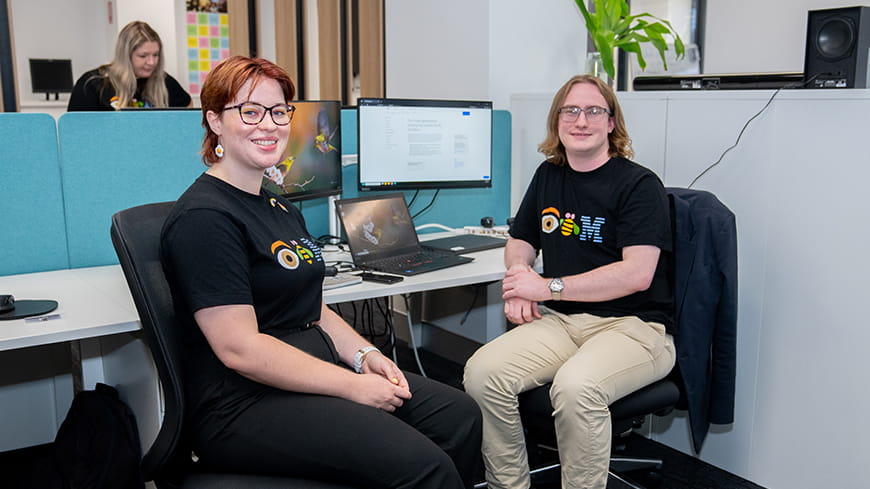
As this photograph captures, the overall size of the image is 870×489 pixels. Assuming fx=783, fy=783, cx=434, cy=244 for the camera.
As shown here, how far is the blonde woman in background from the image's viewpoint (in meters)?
3.69

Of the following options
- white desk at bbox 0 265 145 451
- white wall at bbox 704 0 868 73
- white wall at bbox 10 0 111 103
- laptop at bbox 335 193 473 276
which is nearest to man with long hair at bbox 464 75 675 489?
laptop at bbox 335 193 473 276

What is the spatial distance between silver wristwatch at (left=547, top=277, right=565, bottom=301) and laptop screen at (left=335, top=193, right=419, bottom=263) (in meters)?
0.59

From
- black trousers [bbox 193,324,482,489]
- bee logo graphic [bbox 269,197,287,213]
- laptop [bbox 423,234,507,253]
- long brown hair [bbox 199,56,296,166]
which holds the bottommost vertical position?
black trousers [bbox 193,324,482,489]

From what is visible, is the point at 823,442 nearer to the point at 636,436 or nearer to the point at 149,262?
Answer: the point at 636,436

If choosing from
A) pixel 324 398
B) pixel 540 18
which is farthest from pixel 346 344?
pixel 540 18

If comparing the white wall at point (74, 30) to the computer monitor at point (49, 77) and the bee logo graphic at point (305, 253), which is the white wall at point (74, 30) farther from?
the bee logo graphic at point (305, 253)

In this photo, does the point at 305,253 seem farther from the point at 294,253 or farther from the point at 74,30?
the point at 74,30

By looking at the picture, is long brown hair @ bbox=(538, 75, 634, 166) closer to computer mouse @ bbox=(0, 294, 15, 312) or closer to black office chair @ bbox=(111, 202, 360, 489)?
black office chair @ bbox=(111, 202, 360, 489)

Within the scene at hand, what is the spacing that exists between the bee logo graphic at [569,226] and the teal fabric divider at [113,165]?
116cm

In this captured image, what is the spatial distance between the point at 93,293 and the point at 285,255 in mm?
779

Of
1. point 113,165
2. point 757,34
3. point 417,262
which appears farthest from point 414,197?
point 757,34

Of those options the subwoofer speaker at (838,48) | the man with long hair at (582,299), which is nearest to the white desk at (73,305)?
the man with long hair at (582,299)

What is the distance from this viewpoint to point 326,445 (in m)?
1.38

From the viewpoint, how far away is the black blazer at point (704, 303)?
6.95 ft
